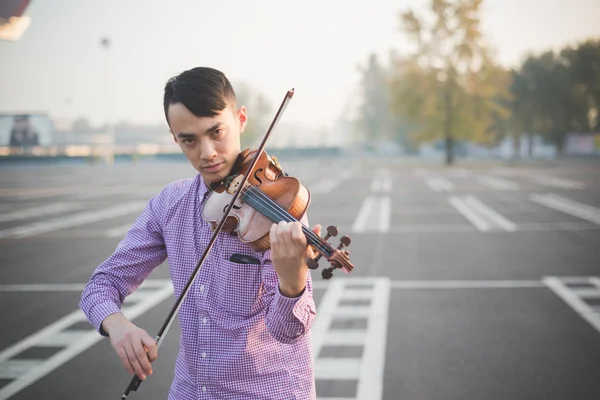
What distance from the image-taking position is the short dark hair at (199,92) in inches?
78.6

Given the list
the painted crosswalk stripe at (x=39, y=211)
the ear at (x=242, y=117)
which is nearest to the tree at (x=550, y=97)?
the painted crosswalk stripe at (x=39, y=211)

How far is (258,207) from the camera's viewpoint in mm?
2193

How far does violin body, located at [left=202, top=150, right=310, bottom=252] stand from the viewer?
80.7 inches

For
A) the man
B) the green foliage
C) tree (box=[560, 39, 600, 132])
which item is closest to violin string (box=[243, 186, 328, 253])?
the man

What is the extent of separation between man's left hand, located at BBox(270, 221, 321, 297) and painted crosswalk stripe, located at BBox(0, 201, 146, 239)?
14.1 metres

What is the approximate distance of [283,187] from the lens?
7.22 ft

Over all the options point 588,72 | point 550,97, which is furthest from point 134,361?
point 588,72

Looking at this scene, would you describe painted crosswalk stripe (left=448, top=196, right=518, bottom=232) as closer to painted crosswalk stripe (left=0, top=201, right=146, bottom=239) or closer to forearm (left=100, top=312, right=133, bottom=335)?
painted crosswalk stripe (left=0, top=201, right=146, bottom=239)

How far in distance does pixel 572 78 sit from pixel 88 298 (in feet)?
232

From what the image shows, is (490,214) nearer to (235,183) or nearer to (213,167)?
(235,183)

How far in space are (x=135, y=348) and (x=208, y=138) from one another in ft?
2.15

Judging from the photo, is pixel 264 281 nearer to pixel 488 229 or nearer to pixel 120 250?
pixel 120 250

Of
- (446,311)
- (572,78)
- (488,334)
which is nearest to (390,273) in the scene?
(446,311)

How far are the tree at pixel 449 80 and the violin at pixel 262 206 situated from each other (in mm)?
49458
